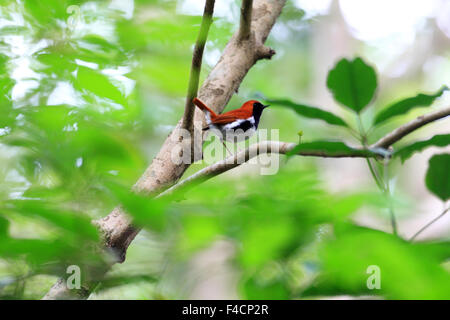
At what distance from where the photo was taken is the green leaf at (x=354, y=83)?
891 millimetres

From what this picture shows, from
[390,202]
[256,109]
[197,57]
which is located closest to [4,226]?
[390,202]

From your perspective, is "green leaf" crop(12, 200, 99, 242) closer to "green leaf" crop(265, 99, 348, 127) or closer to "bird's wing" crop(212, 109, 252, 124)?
"green leaf" crop(265, 99, 348, 127)

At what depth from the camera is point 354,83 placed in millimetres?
896

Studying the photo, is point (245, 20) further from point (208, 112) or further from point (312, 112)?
point (312, 112)

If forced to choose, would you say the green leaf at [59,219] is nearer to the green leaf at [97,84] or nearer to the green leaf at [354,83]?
→ the green leaf at [97,84]

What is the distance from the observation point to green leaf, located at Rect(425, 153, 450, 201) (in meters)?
0.86

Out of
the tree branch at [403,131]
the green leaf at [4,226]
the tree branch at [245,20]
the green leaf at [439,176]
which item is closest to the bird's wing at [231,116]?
the tree branch at [245,20]

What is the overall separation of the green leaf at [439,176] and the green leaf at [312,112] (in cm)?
20

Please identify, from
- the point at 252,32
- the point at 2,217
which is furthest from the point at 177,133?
the point at 2,217

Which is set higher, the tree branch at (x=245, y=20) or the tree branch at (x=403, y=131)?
the tree branch at (x=245, y=20)

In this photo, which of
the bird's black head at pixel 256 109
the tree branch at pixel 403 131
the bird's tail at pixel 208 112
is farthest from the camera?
the bird's black head at pixel 256 109

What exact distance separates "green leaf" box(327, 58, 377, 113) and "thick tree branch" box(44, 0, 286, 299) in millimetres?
837

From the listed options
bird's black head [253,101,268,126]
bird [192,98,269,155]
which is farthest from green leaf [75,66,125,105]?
bird's black head [253,101,268,126]

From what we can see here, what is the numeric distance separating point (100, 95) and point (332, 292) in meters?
0.58
